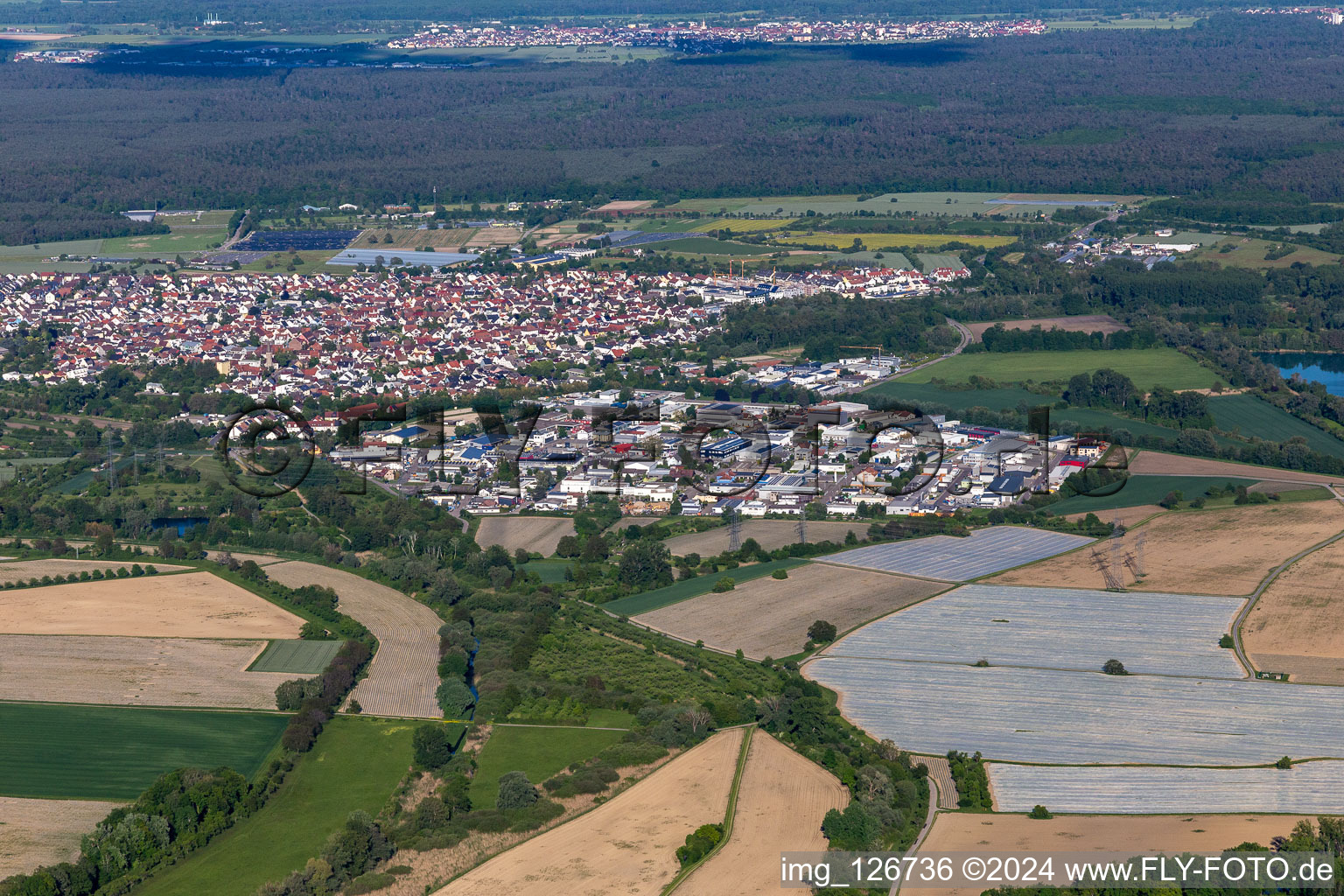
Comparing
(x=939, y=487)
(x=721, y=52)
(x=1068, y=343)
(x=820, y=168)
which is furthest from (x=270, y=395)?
(x=721, y=52)

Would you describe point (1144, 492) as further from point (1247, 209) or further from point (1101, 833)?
point (1247, 209)

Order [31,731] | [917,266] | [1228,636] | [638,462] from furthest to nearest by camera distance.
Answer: [917,266] < [638,462] < [1228,636] < [31,731]

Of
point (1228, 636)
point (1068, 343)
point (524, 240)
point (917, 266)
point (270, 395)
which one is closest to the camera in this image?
point (1228, 636)

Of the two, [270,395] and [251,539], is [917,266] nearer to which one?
[270,395]

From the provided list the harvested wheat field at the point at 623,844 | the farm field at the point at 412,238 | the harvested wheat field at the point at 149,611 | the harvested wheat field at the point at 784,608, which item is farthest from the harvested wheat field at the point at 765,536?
the farm field at the point at 412,238

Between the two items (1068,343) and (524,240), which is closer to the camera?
(1068,343)

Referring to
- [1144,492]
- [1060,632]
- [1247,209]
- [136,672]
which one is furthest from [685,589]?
[1247,209]

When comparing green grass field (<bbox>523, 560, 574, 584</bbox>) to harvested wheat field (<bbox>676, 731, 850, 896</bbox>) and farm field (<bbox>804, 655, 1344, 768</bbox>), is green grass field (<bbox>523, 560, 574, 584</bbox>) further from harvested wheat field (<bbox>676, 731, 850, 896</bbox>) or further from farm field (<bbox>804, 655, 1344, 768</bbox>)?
harvested wheat field (<bbox>676, 731, 850, 896</bbox>)

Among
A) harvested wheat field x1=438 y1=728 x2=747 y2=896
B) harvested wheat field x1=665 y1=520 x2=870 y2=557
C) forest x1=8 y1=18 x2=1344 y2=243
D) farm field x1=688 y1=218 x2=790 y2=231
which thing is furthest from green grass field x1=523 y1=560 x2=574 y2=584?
forest x1=8 y1=18 x2=1344 y2=243
